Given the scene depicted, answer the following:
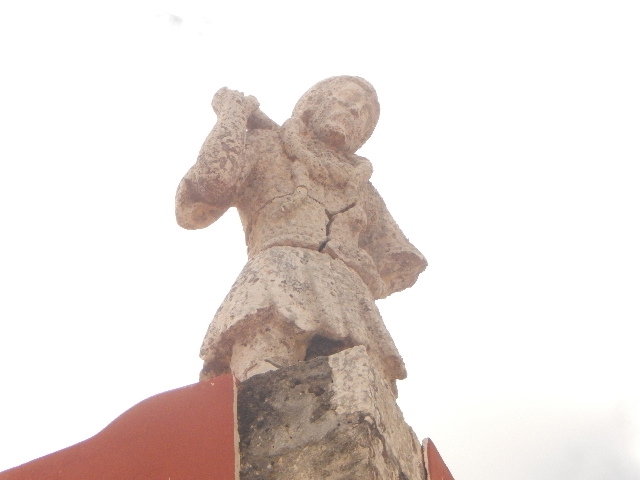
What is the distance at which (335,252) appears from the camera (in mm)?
4383

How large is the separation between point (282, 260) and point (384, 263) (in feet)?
3.23

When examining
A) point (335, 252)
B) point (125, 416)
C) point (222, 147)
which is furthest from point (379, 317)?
point (125, 416)

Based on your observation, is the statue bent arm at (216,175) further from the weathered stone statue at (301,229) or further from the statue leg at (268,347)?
the statue leg at (268,347)

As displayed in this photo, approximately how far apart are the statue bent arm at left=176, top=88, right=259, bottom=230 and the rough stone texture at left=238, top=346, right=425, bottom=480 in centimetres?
131

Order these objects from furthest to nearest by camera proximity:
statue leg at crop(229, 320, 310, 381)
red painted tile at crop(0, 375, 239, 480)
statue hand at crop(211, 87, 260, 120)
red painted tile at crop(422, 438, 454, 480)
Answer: statue hand at crop(211, 87, 260, 120)
statue leg at crop(229, 320, 310, 381)
red painted tile at crop(422, 438, 454, 480)
red painted tile at crop(0, 375, 239, 480)

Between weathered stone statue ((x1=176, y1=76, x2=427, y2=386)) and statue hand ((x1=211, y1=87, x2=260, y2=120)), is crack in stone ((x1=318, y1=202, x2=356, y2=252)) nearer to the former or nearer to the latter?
weathered stone statue ((x1=176, y1=76, x2=427, y2=386))

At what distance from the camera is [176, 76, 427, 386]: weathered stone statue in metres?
3.82

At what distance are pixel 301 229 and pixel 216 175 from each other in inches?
18.9

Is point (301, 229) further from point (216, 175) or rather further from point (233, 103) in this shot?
point (233, 103)

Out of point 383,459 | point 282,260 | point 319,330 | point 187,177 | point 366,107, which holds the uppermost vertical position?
point 366,107

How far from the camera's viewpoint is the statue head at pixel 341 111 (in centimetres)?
508

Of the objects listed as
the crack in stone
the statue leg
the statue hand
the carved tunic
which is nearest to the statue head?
the carved tunic

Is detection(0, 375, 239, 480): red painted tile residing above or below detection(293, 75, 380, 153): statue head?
below

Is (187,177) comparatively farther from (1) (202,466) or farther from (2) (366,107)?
(1) (202,466)
